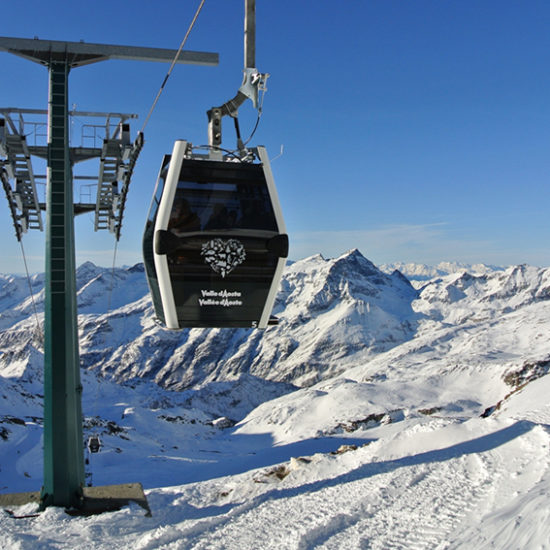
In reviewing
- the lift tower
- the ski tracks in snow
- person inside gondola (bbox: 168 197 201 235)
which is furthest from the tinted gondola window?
the ski tracks in snow

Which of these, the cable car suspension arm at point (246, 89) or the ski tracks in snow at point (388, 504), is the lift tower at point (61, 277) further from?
the cable car suspension arm at point (246, 89)

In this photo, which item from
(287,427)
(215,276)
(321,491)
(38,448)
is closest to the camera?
(215,276)

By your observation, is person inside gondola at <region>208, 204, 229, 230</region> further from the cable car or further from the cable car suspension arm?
the cable car suspension arm

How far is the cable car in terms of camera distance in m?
9.58

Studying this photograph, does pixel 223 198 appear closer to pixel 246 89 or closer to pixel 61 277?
pixel 246 89

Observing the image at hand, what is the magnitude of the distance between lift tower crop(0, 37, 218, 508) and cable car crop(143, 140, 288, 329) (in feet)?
14.6

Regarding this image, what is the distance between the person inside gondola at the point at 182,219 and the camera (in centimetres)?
950

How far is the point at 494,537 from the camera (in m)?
10.9

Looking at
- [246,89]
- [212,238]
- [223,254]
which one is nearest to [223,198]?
[212,238]

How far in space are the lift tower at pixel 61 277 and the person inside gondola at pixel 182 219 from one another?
537 cm

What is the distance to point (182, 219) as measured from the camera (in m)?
9.58

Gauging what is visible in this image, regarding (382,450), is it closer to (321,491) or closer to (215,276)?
(321,491)

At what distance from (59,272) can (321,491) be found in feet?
29.5

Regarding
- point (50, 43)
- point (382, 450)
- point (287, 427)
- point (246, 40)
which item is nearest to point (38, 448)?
point (382, 450)
